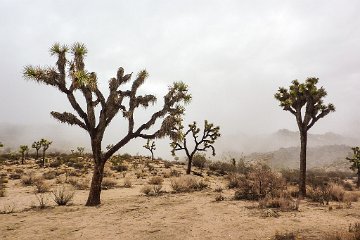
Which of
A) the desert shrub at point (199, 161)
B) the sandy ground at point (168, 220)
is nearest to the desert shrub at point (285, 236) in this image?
the sandy ground at point (168, 220)

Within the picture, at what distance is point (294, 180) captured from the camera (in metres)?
28.5

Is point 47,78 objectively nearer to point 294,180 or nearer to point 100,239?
point 100,239

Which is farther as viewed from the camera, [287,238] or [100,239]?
[100,239]

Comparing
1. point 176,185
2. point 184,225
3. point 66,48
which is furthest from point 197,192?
point 66,48

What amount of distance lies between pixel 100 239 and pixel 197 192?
7765 mm

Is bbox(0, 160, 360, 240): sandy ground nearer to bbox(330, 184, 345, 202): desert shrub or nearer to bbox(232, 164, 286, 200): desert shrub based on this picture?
bbox(232, 164, 286, 200): desert shrub

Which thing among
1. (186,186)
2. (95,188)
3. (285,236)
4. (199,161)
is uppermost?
(199,161)

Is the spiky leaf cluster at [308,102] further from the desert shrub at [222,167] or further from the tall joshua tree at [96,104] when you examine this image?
the desert shrub at [222,167]

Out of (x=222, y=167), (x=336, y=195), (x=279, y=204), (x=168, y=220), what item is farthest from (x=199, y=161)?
(x=168, y=220)

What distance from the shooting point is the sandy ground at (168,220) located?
880cm

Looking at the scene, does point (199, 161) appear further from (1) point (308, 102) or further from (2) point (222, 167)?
(1) point (308, 102)

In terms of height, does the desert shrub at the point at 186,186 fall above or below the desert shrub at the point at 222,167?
below

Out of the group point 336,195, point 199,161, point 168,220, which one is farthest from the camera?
point 199,161

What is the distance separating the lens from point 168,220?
1021 cm
